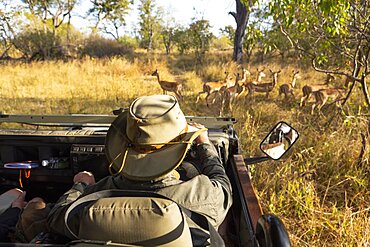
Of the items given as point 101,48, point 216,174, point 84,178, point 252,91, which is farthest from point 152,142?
point 101,48

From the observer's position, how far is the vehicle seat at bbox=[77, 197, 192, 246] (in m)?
1.30

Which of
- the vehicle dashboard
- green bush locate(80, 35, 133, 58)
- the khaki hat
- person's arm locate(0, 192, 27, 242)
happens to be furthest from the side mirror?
green bush locate(80, 35, 133, 58)

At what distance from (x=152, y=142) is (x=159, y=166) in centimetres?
11

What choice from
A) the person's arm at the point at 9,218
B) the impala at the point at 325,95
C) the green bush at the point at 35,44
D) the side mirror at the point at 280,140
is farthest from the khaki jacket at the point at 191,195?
the green bush at the point at 35,44

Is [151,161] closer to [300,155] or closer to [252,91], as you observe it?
[300,155]

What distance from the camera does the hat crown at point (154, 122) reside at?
1701 mm

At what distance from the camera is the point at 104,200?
1376mm

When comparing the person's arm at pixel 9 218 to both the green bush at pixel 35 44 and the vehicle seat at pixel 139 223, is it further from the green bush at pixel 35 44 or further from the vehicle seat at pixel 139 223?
the green bush at pixel 35 44

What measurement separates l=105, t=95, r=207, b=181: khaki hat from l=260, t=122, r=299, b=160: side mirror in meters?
0.80

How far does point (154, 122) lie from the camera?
5.61 ft

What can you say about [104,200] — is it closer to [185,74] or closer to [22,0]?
[185,74]

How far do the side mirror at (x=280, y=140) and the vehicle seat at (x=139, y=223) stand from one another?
1259 mm

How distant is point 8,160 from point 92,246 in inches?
71.8

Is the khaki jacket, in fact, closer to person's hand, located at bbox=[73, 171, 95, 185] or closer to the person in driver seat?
the person in driver seat
